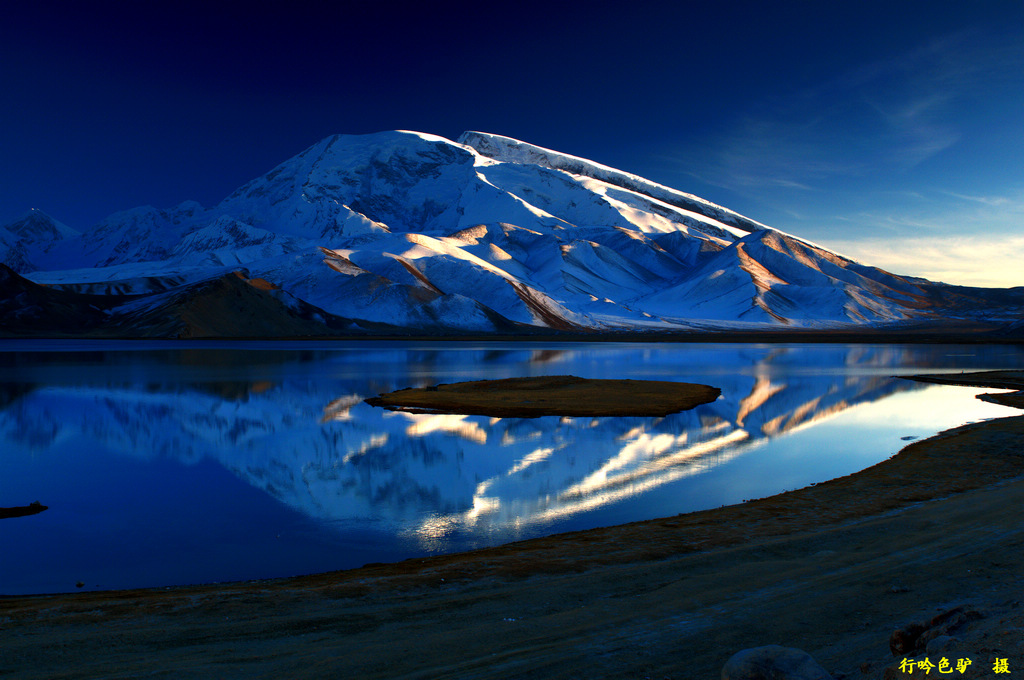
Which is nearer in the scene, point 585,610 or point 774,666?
point 774,666

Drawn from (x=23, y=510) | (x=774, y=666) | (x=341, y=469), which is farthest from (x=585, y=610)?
(x=23, y=510)

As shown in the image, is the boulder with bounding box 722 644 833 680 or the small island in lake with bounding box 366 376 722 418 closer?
the boulder with bounding box 722 644 833 680

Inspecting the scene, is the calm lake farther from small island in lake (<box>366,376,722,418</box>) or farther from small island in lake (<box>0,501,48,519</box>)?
small island in lake (<box>366,376,722,418</box>)

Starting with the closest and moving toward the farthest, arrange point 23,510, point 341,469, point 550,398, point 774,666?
point 774,666 < point 23,510 < point 341,469 < point 550,398

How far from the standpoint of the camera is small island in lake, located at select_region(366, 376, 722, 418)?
30.1 m

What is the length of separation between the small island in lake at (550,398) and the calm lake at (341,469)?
163cm

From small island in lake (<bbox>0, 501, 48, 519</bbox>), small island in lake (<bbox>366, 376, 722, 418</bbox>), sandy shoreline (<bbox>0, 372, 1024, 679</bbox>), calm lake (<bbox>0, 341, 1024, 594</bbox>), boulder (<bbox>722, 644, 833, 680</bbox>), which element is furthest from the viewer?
small island in lake (<bbox>366, 376, 722, 418</bbox>)

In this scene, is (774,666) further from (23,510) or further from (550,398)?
(550,398)

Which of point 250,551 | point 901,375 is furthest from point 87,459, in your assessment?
point 901,375

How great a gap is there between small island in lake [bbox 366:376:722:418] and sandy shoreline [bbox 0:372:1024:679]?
17703mm

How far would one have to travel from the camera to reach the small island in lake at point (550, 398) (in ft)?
98.7

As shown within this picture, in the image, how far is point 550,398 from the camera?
112ft

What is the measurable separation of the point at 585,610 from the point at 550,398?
1023 inches

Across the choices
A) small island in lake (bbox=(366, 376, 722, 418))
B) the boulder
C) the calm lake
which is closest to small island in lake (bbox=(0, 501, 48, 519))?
the calm lake
